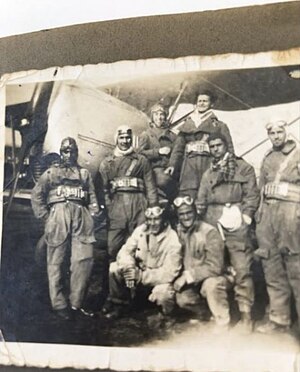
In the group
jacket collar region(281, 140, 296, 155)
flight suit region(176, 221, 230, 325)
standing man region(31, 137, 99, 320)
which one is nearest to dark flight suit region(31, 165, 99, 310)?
standing man region(31, 137, 99, 320)

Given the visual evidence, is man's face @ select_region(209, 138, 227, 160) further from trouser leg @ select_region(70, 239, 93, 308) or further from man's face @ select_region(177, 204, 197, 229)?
trouser leg @ select_region(70, 239, 93, 308)

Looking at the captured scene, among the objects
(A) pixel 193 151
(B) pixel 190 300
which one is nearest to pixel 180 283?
(B) pixel 190 300

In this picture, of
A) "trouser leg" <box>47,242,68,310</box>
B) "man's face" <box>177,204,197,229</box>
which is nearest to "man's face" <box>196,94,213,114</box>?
"man's face" <box>177,204,197,229</box>

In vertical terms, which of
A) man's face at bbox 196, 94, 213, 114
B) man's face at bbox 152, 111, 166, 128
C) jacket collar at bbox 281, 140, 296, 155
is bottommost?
jacket collar at bbox 281, 140, 296, 155

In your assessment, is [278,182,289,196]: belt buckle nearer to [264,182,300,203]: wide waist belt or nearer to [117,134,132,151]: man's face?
[264,182,300,203]: wide waist belt

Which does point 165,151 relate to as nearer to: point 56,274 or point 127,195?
point 127,195

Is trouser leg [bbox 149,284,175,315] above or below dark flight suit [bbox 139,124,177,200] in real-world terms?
below
